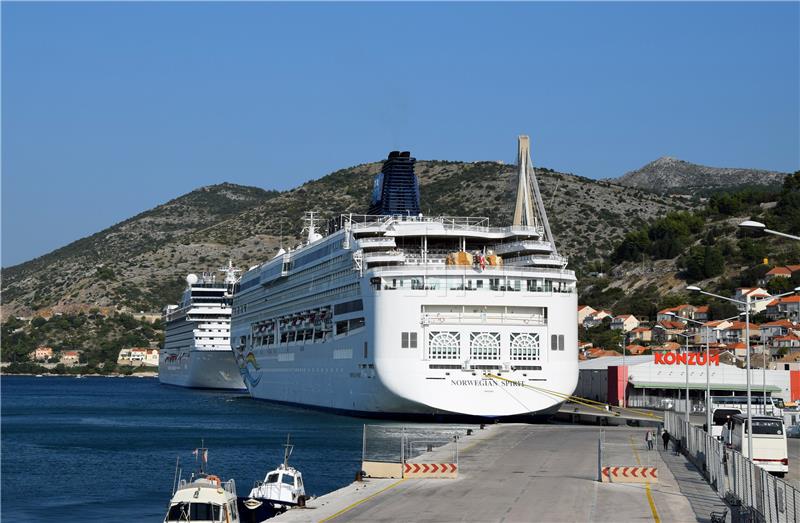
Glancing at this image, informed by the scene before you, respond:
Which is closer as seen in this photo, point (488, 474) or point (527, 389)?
point (488, 474)

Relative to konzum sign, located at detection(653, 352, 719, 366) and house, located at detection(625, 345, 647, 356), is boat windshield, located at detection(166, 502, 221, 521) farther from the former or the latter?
house, located at detection(625, 345, 647, 356)

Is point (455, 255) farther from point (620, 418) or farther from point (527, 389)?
point (620, 418)

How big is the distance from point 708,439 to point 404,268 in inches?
1116

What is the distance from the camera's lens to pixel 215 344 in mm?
144250

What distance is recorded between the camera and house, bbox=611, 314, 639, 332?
15862 cm

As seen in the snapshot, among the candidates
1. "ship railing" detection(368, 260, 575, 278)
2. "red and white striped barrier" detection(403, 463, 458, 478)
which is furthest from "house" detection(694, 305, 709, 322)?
"red and white striped barrier" detection(403, 463, 458, 478)

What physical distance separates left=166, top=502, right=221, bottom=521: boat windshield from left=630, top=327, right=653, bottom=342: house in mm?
126650

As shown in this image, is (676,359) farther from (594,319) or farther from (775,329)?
(594,319)

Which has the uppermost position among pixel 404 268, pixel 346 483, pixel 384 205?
pixel 384 205

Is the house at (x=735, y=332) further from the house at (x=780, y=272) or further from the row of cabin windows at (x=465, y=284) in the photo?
the row of cabin windows at (x=465, y=284)

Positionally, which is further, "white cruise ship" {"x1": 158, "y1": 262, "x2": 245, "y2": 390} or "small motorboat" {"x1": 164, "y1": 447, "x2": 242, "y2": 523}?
"white cruise ship" {"x1": 158, "y1": 262, "x2": 245, "y2": 390}

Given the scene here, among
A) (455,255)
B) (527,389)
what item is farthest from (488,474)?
(455,255)

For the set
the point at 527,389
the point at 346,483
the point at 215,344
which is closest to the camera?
the point at 346,483

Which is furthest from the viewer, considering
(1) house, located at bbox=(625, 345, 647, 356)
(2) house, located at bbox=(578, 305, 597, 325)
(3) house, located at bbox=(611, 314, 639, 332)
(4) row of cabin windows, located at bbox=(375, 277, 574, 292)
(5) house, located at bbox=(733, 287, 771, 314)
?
(2) house, located at bbox=(578, 305, 597, 325)
